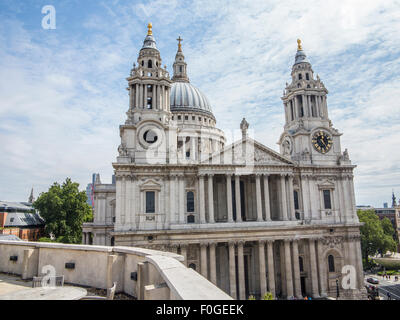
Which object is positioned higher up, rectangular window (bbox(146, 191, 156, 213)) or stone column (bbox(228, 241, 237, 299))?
rectangular window (bbox(146, 191, 156, 213))

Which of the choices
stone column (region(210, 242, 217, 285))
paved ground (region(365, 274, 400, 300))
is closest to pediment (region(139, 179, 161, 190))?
stone column (region(210, 242, 217, 285))

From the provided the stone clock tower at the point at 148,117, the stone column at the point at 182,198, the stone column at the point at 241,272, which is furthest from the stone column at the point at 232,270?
the stone clock tower at the point at 148,117

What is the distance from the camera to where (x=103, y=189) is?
146ft

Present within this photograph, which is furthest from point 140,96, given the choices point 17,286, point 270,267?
Answer: point 17,286

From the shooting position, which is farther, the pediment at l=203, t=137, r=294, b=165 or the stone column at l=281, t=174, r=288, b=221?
the stone column at l=281, t=174, r=288, b=221

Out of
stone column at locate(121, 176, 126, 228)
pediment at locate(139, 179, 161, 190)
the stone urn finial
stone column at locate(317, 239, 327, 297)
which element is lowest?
stone column at locate(317, 239, 327, 297)

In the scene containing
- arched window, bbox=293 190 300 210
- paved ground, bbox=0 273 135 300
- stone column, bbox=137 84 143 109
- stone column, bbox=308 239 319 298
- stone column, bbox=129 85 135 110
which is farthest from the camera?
arched window, bbox=293 190 300 210

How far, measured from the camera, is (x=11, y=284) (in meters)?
12.1

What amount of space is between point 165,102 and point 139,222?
16.1 meters

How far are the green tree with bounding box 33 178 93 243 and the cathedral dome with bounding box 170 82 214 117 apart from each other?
81.9 ft

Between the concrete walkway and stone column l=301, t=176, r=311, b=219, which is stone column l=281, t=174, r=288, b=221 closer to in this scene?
stone column l=301, t=176, r=311, b=219

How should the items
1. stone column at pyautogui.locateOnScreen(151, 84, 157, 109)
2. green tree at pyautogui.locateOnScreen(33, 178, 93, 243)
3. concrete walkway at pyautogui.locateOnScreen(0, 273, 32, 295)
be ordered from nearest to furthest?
concrete walkway at pyautogui.locateOnScreen(0, 273, 32, 295)
stone column at pyautogui.locateOnScreen(151, 84, 157, 109)
green tree at pyautogui.locateOnScreen(33, 178, 93, 243)

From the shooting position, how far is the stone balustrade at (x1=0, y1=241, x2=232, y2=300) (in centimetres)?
891
